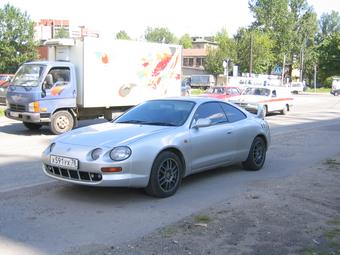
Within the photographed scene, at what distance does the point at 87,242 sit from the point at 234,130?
401 cm

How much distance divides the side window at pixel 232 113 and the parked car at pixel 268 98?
45.0 feet

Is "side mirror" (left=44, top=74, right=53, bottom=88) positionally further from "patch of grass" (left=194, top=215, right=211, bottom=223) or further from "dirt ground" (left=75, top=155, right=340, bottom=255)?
"patch of grass" (left=194, top=215, right=211, bottom=223)

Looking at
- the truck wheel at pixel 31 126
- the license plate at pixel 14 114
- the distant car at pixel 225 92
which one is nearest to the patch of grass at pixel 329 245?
the license plate at pixel 14 114

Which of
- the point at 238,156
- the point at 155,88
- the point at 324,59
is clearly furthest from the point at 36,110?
the point at 324,59

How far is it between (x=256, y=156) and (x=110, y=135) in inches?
130

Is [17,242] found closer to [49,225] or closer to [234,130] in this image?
[49,225]

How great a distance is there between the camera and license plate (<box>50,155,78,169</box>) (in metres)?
6.61

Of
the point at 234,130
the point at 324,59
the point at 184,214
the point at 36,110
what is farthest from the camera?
the point at 324,59

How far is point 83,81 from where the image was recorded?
15453 mm

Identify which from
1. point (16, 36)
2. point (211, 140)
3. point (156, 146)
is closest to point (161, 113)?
point (211, 140)

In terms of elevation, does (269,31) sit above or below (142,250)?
above

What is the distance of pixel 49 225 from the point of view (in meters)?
5.75

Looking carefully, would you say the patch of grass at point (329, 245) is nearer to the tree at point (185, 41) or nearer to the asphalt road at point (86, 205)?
the asphalt road at point (86, 205)

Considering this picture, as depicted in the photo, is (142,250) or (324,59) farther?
(324,59)
